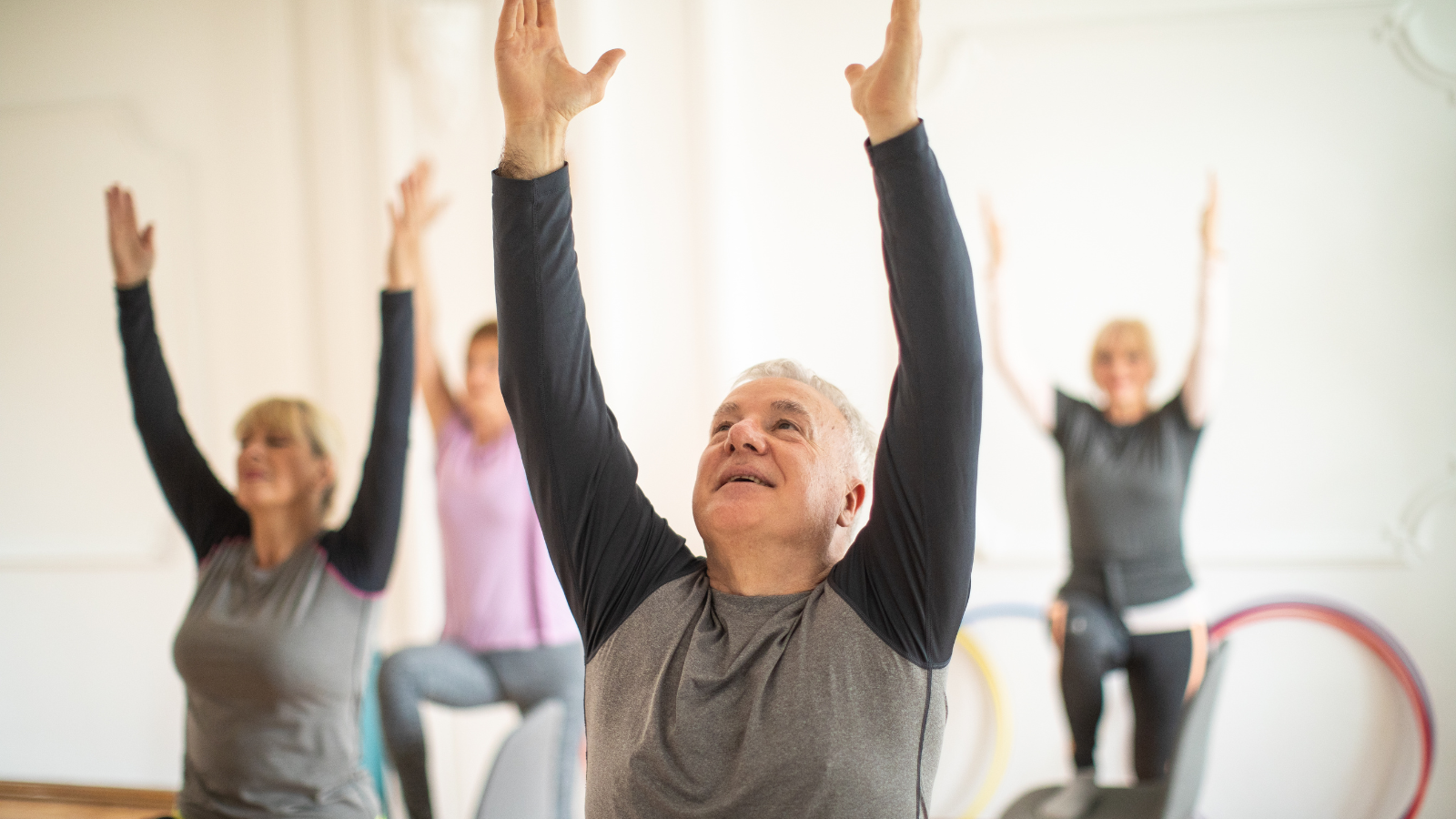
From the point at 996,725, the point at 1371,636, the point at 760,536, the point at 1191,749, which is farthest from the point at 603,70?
the point at 1371,636

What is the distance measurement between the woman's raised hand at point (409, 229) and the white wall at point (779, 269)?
1258 millimetres

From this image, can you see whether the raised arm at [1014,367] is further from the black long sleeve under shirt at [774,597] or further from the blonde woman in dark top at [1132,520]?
the black long sleeve under shirt at [774,597]

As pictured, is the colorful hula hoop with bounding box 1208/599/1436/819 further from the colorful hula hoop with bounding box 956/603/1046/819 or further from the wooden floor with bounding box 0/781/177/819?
the wooden floor with bounding box 0/781/177/819

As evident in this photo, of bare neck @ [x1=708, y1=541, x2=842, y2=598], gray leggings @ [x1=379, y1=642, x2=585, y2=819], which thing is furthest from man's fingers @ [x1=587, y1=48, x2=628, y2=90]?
gray leggings @ [x1=379, y1=642, x2=585, y2=819]

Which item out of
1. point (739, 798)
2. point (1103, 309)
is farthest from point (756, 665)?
point (1103, 309)

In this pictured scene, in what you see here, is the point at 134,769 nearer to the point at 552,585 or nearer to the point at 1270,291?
the point at 552,585

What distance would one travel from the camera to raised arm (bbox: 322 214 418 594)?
185cm

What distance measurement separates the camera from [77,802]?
376cm

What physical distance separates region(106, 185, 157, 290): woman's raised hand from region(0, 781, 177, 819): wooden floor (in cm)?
253

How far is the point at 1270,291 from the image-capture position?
3.13 m

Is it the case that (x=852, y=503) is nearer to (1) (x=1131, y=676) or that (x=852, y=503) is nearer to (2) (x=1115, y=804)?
(2) (x=1115, y=804)

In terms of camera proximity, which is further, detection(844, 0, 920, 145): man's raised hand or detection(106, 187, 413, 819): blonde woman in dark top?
detection(106, 187, 413, 819): blonde woman in dark top

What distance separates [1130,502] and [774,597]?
1.97 meters

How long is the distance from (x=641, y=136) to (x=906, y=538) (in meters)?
2.63
